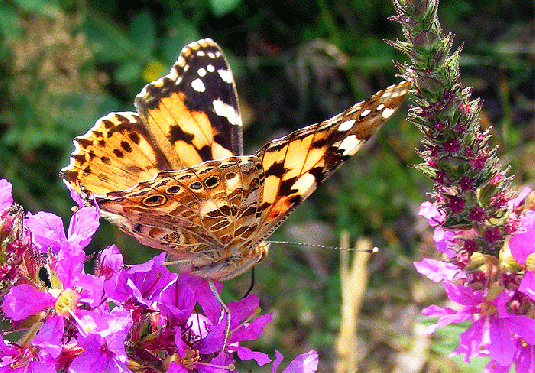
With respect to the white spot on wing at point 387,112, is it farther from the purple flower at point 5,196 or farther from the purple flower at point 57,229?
the purple flower at point 5,196

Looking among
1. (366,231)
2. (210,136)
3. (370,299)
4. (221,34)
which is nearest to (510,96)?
(366,231)

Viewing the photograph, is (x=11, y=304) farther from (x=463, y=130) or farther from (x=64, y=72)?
(x=64, y=72)

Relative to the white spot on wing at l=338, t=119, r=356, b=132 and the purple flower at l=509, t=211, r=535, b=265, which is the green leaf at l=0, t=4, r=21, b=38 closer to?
the white spot on wing at l=338, t=119, r=356, b=132

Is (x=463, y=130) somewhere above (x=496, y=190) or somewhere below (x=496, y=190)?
above

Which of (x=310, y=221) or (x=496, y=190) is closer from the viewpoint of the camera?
(x=496, y=190)

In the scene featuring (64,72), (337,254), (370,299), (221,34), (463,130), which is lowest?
(370,299)

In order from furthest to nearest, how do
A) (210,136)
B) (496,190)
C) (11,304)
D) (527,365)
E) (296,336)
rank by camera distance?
(296,336) < (210,136) < (527,365) < (496,190) < (11,304)

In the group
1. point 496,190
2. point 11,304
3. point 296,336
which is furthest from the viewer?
point 296,336
